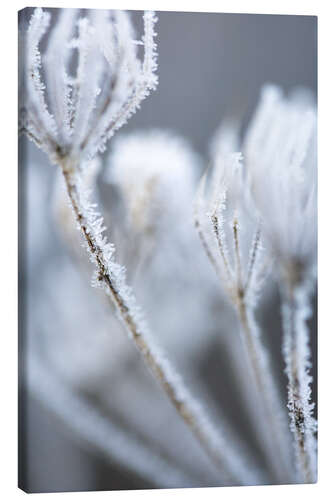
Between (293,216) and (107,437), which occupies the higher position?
(293,216)

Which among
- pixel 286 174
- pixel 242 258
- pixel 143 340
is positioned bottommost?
pixel 143 340

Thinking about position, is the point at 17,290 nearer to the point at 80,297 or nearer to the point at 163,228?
the point at 80,297

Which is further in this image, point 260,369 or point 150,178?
point 150,178

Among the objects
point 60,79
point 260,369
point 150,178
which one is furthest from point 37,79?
point 260,369

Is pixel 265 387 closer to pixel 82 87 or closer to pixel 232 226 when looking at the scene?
pixel 232 226

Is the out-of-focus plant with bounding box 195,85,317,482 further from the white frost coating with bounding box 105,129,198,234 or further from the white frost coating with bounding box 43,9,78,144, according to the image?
the white frost coating with bounding box 43,9,78,144

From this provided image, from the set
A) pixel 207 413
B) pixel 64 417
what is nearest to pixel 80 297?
pixel 64 417
